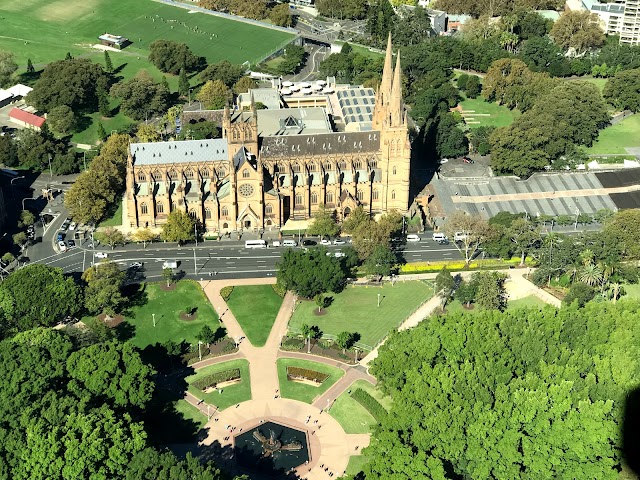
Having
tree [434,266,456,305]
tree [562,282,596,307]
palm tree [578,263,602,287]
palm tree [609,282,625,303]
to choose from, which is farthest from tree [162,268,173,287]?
palm tree [609,282,625,303]

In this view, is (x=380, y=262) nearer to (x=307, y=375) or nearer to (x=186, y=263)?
(x=307, y=375)

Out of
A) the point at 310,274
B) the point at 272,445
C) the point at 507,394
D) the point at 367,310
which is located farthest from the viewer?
the point at 367,310

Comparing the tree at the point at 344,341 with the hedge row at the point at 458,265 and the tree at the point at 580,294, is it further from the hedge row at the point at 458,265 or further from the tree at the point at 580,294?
the tree at the point at 580,294

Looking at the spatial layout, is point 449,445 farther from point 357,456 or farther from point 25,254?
point 25,254

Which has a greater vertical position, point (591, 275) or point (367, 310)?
point (591, 275)

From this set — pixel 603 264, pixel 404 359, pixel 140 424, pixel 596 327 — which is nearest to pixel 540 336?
pixel 596 327

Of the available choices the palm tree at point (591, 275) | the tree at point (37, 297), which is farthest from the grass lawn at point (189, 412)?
the palm tree at point (591, 275)

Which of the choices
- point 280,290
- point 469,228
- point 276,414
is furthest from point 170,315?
point 469,228

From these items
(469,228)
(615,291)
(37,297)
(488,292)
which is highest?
(37,297)

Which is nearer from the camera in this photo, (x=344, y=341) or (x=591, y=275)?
(x=344, y=341)
